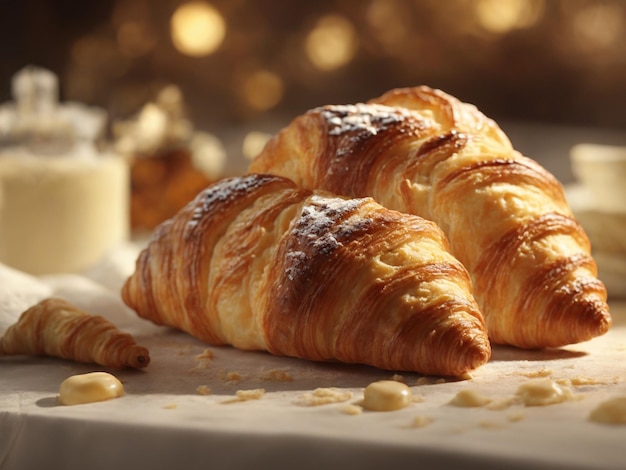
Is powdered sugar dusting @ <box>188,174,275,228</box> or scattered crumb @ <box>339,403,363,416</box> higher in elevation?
powdered sugar dusting @ <box>188,174,275,228</box>

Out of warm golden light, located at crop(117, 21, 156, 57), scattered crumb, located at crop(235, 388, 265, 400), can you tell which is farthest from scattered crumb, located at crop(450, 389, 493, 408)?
warm golden light, located at crop(117, 21, 156, 57)

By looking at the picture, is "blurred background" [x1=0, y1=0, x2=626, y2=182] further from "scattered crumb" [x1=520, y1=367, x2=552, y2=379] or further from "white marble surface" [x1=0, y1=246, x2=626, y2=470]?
"scattered crumb" [x1=520, y1=367, x2=552, y2=379]

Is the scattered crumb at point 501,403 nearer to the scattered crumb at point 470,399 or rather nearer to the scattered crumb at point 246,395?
the scattered crumb at point 470,399

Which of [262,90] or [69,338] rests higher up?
[262,90]

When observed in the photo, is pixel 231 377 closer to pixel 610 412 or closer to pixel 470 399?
pixel 470 399

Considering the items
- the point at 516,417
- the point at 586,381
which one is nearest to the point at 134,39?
the point at 586,381

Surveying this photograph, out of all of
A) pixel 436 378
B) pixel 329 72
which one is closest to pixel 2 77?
pixel 329 72
